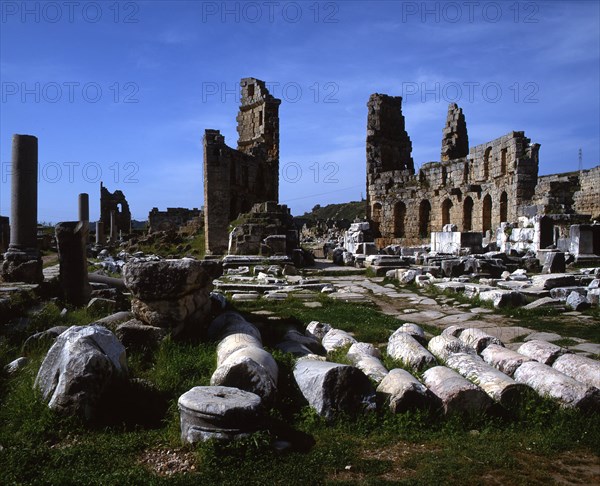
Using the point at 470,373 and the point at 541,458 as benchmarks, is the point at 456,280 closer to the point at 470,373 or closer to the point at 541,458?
the point at 470,373

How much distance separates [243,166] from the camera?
96.0ft

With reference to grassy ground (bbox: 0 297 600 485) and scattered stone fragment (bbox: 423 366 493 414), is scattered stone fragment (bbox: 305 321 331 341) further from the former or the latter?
scattered stone fragment (bbox: 423 366 493 414)

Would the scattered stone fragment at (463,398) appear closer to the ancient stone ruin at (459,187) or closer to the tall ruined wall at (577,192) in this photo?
the ancient stone ruin at (459,187)

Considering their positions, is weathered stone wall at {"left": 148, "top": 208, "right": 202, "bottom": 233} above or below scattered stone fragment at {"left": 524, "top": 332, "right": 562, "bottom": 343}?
above

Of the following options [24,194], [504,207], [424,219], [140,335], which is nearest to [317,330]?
[140,335]

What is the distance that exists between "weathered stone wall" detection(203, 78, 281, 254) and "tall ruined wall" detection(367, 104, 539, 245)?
698 centimetres

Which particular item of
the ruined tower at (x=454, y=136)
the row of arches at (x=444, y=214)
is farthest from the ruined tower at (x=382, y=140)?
the ruined tower at (x=454, y=136)

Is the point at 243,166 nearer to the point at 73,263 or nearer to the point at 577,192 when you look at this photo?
the point at 577,192

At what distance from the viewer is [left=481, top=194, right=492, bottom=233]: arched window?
87.8 ft

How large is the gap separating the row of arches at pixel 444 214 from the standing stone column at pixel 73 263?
21.4m

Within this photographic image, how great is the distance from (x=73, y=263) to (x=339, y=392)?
6.92 m

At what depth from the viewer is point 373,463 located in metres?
3.52

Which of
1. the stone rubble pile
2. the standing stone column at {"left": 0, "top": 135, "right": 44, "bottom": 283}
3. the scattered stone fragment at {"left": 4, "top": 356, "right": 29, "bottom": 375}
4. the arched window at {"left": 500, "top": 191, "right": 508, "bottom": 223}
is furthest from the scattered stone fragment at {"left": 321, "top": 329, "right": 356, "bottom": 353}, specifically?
the arched window at {"left": 500, "top": 191, "right": 508, "bottom": 223}

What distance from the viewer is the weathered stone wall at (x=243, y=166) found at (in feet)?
81.5
